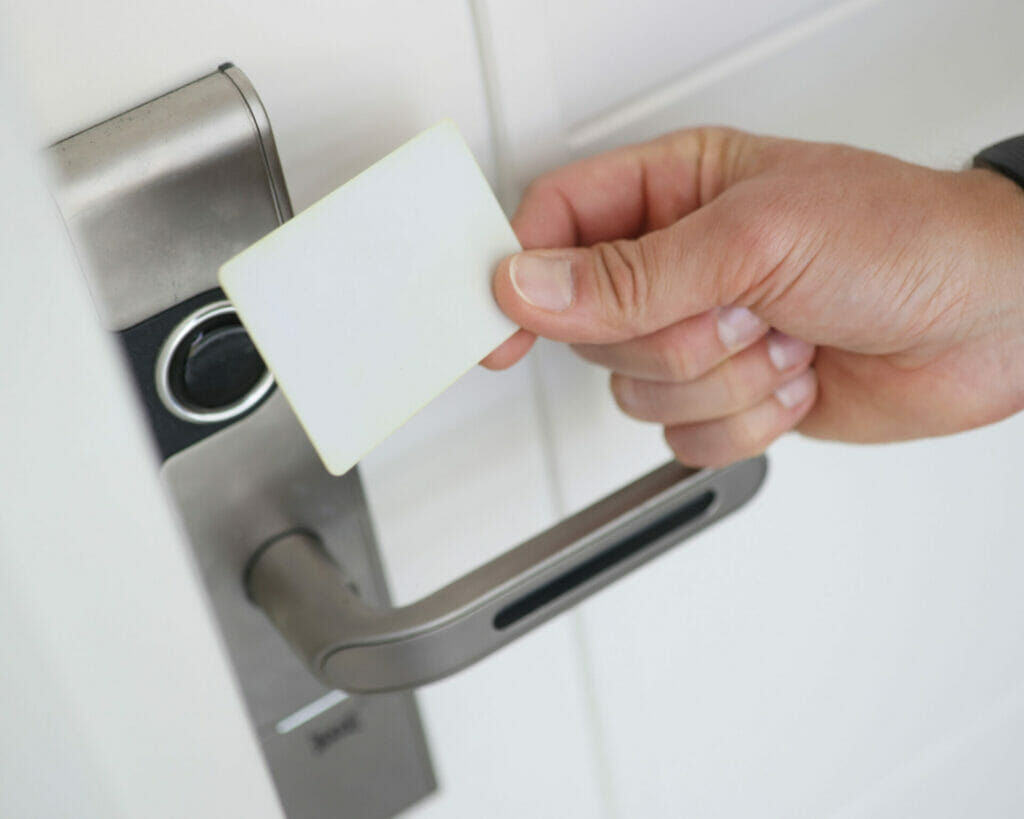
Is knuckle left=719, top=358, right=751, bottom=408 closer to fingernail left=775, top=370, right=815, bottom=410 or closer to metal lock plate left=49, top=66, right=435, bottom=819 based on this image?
fingernail left=775, top=370, right=815, bottom=410

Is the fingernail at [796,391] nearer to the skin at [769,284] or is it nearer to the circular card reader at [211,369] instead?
the skin at [769,284]

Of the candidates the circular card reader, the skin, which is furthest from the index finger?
the circular card reader

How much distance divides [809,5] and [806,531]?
250mm

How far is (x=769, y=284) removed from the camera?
431mm

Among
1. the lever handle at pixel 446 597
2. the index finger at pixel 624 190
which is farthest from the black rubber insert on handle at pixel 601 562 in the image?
the index finger at pixel 624 190

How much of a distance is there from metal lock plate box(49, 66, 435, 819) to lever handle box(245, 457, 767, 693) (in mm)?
18

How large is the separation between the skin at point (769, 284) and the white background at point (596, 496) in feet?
0.07

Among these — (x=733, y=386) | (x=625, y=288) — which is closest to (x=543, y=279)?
(x=625, y=288)

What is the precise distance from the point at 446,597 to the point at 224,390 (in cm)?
10

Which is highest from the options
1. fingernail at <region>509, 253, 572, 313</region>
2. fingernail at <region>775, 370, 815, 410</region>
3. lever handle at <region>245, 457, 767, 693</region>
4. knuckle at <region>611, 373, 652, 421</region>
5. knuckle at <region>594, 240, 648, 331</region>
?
fingernail at <region>509, 253, 572, 313</region>

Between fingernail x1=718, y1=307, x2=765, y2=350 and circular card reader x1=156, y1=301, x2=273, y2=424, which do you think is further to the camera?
fingernail x1=718, y1=307, x2=765, y2=350

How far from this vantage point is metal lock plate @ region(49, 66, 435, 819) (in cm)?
30

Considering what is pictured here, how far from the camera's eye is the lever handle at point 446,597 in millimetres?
372

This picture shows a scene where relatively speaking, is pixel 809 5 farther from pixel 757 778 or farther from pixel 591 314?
pixel 757 778
